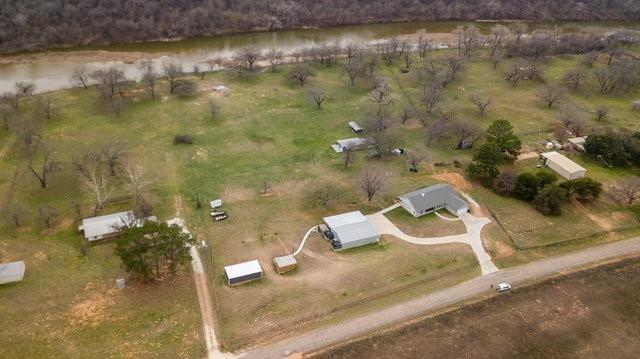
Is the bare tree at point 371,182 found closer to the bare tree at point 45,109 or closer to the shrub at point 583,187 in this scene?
the shrub at point 583,187

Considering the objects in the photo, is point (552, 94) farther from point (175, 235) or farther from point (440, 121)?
point (175, 235)

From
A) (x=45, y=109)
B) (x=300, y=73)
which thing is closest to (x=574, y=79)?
(x=300, y=73)

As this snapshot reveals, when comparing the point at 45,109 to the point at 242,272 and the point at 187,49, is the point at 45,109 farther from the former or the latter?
the point at 242,272

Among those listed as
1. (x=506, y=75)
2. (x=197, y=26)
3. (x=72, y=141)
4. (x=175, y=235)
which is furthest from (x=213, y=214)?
(x=197, y=26)

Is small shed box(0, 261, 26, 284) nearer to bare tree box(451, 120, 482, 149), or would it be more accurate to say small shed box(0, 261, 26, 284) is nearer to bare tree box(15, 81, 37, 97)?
bare tree box(15, 81, 37, 97)

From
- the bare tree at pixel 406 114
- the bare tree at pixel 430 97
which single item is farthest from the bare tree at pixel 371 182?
the bare tree at pixel 430 97

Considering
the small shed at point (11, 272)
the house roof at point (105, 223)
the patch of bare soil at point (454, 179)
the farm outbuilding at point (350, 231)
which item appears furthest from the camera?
the patch of bare soil at point (454, 179)

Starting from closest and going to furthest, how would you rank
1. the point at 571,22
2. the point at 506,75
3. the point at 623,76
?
the point at 623,76 < the point at 506,75 < the point at 571,22
